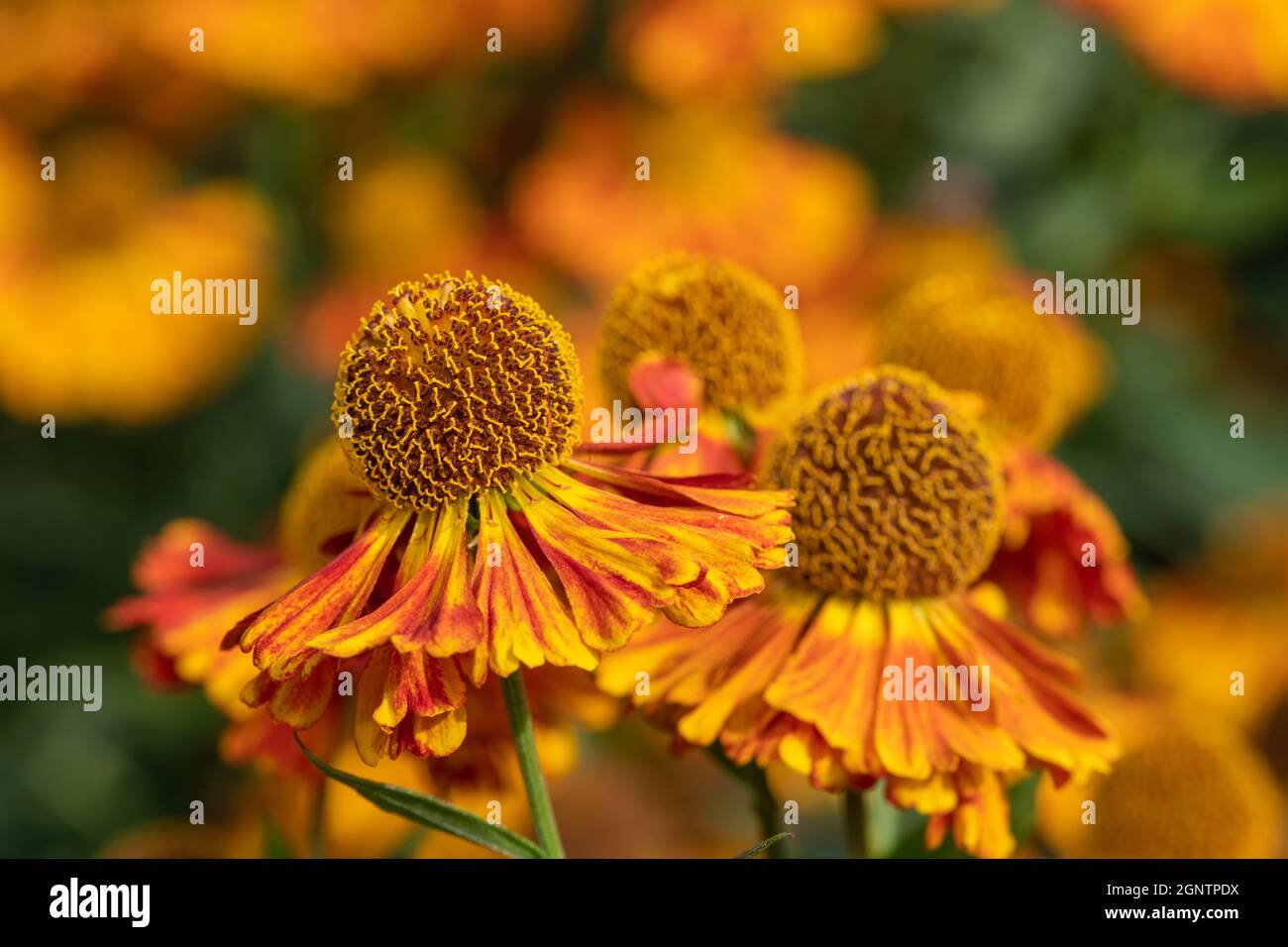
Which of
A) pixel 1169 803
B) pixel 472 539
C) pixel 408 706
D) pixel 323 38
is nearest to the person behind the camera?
pixel 408 706

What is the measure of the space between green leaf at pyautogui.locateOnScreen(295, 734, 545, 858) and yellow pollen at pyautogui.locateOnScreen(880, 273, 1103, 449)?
61 centimetres

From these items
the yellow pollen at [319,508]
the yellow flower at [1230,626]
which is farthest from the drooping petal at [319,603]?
the yellow flower at [1230,626]

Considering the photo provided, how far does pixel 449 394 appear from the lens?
2.92ft

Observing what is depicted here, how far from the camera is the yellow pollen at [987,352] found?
4.11ft

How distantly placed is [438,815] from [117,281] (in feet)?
7.02

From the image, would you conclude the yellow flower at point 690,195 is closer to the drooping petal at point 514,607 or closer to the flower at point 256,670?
the flower at point 256,670

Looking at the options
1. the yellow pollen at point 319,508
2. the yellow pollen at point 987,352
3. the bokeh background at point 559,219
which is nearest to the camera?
the yellow pollen at point 319,508

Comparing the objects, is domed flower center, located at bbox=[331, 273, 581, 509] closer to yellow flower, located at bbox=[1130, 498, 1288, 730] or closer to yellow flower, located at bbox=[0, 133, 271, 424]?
yellow flower, located at bbox=[1130, 498, 1288, 730]

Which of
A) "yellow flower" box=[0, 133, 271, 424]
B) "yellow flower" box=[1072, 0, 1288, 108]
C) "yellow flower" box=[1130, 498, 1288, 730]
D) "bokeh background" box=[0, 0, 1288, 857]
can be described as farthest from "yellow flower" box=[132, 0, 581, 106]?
"yellow flower" box=[1130, 498, 1288, 730]

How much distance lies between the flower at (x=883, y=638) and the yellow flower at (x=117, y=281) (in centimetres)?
168

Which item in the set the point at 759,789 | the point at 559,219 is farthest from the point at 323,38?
the point at 759,789

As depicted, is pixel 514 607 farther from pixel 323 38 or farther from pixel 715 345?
pixel 323 38

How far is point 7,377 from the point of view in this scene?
7.82ft

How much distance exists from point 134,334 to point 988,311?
1738 millimetres
